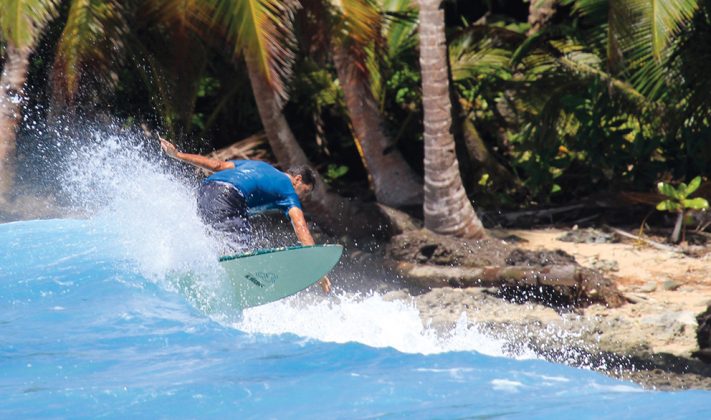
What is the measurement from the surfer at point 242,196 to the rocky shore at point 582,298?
173 cm

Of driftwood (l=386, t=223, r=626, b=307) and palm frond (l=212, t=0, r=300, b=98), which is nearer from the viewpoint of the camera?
driftwood (l=386, t=223, r=626, b=307)

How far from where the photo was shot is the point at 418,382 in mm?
8305

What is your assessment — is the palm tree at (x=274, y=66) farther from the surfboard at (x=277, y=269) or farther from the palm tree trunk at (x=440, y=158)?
the surfboard at (x=277, y=269)

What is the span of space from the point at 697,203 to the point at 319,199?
14.4 ft

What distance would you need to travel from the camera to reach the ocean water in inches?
307

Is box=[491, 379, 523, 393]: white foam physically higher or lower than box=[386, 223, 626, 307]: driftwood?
higher

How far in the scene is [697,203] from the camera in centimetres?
1267

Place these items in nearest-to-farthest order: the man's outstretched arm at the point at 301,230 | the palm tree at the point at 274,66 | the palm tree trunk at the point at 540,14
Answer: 1. the man's outstretched arm at the point at 301,230
2. the palm tree at the point at 274,66
3. the palm tree trunk at the point at 540,14

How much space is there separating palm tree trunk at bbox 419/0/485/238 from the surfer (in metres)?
3.27

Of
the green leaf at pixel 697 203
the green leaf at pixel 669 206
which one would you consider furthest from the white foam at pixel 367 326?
the green leaf at pixel 697 203

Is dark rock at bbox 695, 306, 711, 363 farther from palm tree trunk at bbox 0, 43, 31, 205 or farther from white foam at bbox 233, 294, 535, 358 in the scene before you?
palm tree trunk at bbox 0, 43, 31, 205

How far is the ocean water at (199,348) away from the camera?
25.6 ft

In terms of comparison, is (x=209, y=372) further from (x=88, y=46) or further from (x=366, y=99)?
(x=366, y=99)

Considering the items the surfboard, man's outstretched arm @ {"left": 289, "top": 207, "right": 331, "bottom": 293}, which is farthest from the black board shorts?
man's outstretched arm @ {"left": 289, "top": 207, "right": 331, "bottom": 293}
